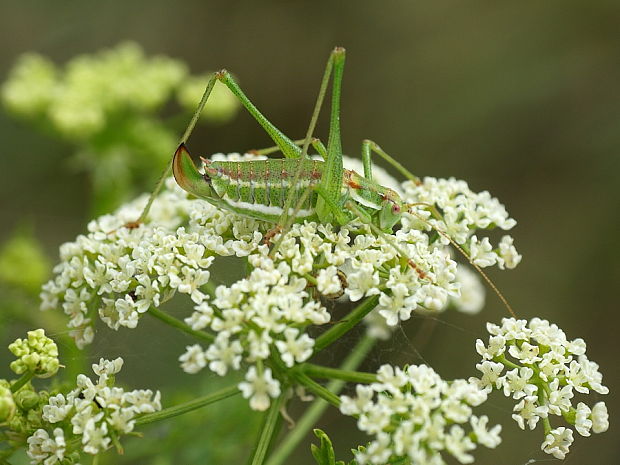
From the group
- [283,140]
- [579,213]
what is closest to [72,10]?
[283,140]

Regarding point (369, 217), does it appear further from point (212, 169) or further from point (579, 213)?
point (579, 213)

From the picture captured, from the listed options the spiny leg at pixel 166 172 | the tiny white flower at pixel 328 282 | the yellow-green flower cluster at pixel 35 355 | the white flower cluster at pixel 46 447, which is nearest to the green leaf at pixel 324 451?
the tiny white flower at pixel 328 282

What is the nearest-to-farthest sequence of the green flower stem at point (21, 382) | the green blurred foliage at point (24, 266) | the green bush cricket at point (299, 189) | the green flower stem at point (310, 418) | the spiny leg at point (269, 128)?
the green flower stem at point (21, 382)
the green bush cricket at point (299, 189)
the spiny leg at point (269, 128)
the green flower stem at point (310, 418)
the green blurred foliage at point (24, 266)

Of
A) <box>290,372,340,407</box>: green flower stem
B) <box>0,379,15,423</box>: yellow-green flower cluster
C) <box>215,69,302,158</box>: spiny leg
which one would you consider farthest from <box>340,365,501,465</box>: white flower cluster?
<box>215,69,302,158</box>: spiny leg

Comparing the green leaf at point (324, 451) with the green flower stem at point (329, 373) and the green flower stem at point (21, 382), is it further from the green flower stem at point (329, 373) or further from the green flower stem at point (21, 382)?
the green flower stem at point (21, 382)

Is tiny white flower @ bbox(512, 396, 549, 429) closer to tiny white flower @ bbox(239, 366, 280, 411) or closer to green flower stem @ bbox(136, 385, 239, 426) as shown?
tiny white flower @ bbox(239, 366, 280, 411)

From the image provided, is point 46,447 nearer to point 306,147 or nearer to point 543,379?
point 306,147
